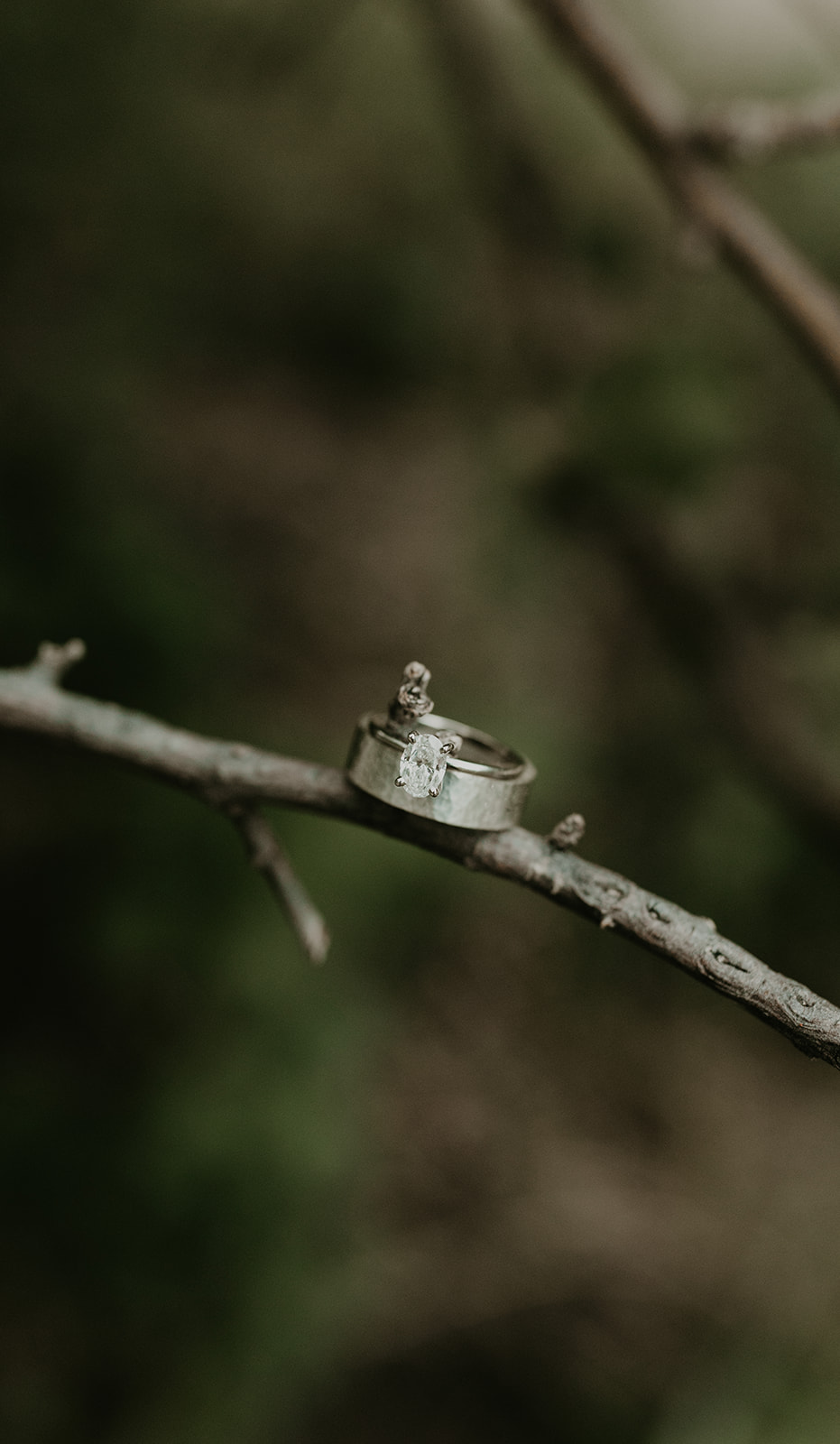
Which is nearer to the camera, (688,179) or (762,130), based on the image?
(762,130)

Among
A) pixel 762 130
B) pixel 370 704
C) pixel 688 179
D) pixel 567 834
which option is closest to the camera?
pixel 567 834

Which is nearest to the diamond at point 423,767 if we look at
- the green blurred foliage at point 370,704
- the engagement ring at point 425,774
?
the engagement ring at point 425,774

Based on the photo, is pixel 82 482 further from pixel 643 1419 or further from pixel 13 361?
pixel 643 1419

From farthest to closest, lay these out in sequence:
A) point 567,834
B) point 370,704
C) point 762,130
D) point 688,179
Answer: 1. point 370,704
2. point 688,179
3. point 762,130
4. point 567,834

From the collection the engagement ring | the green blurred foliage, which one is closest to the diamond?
the engagement ring

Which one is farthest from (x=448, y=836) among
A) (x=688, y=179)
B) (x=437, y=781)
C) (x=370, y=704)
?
(x=688, y=179)

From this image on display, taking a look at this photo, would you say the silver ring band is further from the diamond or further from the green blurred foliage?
the green blurred foliage

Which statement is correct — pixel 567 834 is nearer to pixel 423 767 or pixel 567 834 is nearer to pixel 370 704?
pixel 423 767

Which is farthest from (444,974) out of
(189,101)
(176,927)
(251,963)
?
(189,101)
